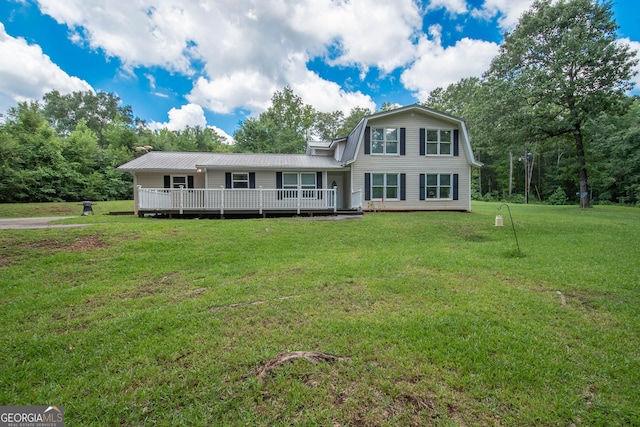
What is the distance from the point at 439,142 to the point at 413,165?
2004mm

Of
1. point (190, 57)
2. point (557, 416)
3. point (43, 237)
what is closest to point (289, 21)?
point (190, 57)

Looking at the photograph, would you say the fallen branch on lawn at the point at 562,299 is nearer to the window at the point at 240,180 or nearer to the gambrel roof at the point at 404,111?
the gambrel roof at the point at 404,111

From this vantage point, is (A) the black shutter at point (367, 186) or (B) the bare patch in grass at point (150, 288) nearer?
(B) the bare patch in grass at point (150, 288)

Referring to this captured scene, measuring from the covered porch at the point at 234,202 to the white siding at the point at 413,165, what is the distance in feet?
9.47

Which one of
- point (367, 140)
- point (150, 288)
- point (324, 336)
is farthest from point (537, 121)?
point (150, 288)

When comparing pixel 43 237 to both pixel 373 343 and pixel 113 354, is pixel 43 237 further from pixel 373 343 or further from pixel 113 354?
pixel 373 343

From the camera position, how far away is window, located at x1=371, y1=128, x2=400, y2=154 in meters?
15.1

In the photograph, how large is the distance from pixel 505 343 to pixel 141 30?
706 inches

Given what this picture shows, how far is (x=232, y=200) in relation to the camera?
41.1ft

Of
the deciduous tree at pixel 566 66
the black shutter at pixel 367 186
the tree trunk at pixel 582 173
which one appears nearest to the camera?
the black shutter at pixel 367 186

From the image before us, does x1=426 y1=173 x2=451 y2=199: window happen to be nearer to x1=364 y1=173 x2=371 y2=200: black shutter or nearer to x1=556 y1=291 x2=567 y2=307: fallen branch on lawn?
x1=364 y1=173 x2=371 y2=200: black shutter

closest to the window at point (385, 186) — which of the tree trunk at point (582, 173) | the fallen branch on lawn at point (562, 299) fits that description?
the fallen branch on lawn at point (562, 299)

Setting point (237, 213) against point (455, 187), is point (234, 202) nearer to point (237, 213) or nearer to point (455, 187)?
point (237, 213)

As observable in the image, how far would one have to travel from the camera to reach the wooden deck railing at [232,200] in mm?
11922
